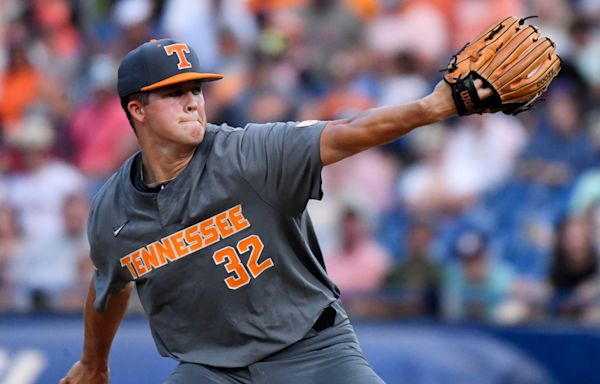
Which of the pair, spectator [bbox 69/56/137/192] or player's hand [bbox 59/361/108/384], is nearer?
player's hand [bbox 59/361/108/384]

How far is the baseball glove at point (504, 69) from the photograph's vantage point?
12.4ft

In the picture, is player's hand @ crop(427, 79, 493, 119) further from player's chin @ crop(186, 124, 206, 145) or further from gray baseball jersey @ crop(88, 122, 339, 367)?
player's chin @ crop(186, 124, 206, 145)

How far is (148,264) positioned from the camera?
14.6 feet

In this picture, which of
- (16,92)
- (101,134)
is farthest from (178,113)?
(16,92)

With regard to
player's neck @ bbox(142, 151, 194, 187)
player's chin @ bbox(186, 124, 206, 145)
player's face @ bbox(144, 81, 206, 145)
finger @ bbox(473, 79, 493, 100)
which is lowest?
finger @ bbox(473, 79, 493, 100)

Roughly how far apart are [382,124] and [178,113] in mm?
918

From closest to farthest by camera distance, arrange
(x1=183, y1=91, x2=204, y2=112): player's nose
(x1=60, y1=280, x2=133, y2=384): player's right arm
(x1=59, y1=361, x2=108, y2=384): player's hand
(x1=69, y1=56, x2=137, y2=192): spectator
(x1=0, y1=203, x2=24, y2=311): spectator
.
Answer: (x1=183, y1=91, x2=204, y2=112): player's nose < (x1=60, y1=280, x2=133, y2=384): player's right arm < (x1=59, y1=361, x2=108, y2=384): player's hand < (x1=0, y1=203, x2=24, y2=311): spectator < (x1=69, y1=56, x2=137, y2=192): spectator

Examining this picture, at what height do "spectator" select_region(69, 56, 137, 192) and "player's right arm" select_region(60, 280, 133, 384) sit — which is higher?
"spectator" select_region(69, 56, 137, 192)

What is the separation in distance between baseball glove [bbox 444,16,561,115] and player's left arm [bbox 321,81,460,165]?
0.17 feet

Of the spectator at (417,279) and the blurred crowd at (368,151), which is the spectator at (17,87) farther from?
the spectator at (417,279)

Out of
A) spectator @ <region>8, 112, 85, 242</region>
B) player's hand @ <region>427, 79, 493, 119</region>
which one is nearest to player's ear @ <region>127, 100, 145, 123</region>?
player's hand @ <region>427, 79, 493, 119</region>

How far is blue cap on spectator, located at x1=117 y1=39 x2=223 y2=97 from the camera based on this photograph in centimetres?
434

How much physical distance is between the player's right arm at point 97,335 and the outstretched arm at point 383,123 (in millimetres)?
1187

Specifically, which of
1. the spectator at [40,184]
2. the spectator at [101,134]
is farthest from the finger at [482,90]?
the spectator at [101,134]
